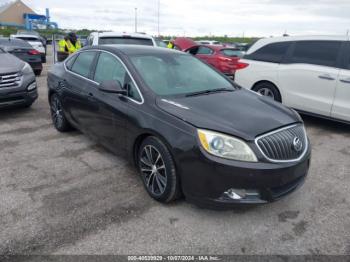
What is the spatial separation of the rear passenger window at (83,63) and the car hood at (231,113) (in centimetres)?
169

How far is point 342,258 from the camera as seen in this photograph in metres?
2.48

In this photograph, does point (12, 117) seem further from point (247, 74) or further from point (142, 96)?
point (247, 74)

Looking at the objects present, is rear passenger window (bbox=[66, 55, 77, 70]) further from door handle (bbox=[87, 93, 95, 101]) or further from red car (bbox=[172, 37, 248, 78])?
red car (bbox=[172, 37, 248, 78])

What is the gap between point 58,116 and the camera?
531cm

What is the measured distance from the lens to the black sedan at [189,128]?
8.61 feet

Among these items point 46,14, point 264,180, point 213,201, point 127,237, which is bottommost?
point 127,237

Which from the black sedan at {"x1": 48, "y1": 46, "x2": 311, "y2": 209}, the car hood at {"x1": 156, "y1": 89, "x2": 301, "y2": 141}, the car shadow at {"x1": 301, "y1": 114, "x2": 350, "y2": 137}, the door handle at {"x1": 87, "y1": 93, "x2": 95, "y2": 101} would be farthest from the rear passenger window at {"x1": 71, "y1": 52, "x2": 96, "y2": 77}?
the car shadow at {"x1": 301, "y1": 114, "x2": 350, "y2": 137}

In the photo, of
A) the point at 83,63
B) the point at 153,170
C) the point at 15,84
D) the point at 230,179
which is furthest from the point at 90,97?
the point at 15,84

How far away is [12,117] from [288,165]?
567cm

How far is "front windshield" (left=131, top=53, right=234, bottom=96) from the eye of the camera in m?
3.44

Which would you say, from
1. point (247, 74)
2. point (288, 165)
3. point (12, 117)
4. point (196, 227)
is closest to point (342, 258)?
point (288, 165)

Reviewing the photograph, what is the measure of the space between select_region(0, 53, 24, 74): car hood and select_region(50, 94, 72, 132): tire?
3.80ft

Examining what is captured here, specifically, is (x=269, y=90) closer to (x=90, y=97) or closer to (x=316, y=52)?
(x=316, y=52)

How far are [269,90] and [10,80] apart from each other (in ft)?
17.1
